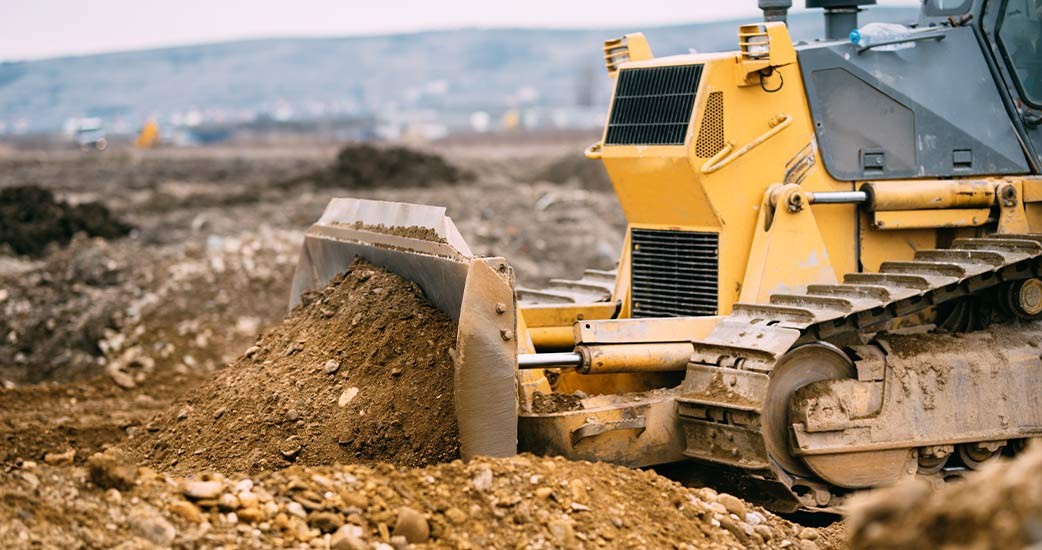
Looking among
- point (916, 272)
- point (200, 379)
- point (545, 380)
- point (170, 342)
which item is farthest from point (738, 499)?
point (170, 342)

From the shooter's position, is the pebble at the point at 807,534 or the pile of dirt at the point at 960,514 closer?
the pile of dirt at the point at 960,514

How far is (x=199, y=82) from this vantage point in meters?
198

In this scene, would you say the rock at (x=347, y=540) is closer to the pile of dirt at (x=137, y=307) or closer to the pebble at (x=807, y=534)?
the pebble at (x=807, y=534)

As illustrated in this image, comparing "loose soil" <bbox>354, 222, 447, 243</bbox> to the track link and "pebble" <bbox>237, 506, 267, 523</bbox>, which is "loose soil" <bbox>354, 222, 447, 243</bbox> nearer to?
the track link

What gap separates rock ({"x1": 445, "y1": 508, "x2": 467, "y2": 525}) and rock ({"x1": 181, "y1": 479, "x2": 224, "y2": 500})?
3.18 ft

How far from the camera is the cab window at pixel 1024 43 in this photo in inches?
351

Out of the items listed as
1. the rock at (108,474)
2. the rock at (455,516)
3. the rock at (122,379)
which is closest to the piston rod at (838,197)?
the rock at (455,516)

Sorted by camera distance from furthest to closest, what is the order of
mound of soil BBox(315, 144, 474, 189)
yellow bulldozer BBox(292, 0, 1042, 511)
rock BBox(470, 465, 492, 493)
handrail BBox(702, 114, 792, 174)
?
1. mound of soil BBox(315, 144, 474, 189)
2. handrail BBox(702, 114, 792, 174)
3. yellow bulldozer BBox(292, 0, 1042, 511)
4. rock BBox(470, 465, 492, 493)

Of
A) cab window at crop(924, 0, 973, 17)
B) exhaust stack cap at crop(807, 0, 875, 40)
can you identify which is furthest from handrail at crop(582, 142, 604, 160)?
cab window at crop(924, 0, 973, 17)

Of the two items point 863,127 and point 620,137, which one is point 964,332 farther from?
point 620,137

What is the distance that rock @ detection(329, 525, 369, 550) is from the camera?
5.70m

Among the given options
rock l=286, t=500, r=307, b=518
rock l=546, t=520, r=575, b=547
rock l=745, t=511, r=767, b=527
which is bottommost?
rock l=745, t=511, r=767, b=527

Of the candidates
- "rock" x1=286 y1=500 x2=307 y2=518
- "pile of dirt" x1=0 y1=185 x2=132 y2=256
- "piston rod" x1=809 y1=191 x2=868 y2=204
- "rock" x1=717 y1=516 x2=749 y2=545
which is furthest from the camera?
"pile of dirt" x1=0 y1=185 x2=132 y2=256

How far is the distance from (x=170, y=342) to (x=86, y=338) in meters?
0.91
